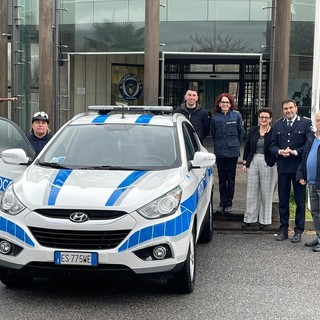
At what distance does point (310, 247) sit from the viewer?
698cm

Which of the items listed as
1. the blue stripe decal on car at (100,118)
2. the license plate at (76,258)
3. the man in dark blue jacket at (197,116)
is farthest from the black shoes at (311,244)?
the license plate at (76,258)

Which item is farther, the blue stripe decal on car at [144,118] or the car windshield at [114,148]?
the blue stripe decal on car at [144,118]

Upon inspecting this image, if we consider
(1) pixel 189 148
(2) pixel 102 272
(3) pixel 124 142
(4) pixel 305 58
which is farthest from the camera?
(4) pixel 305 58

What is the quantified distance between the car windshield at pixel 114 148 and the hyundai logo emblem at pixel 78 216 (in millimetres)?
910

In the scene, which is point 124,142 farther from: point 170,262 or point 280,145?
point 280,145

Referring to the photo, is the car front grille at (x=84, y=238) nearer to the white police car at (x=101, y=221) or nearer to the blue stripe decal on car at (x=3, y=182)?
the white police car at (x=101, y=221)

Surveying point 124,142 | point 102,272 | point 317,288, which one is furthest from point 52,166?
point 317,288

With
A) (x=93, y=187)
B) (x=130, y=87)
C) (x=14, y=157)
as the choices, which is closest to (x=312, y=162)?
(x=93, y=187)

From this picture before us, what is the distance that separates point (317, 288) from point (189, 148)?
2017 mm

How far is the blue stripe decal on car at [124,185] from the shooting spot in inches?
178

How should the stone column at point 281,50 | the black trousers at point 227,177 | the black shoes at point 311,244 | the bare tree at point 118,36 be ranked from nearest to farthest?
the black shoes at point 311,244 < the black trousers at point 227,177 < the stone column at point 281,50 < the bare tree at point 118,36

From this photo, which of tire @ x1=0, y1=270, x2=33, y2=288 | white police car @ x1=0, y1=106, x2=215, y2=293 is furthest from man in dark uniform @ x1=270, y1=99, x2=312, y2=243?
tire @ x1=0, y1=270, x2=33, y2=288

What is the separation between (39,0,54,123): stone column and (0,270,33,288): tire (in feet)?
25.1

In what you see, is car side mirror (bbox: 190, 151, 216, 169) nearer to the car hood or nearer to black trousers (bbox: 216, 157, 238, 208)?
the car hood
